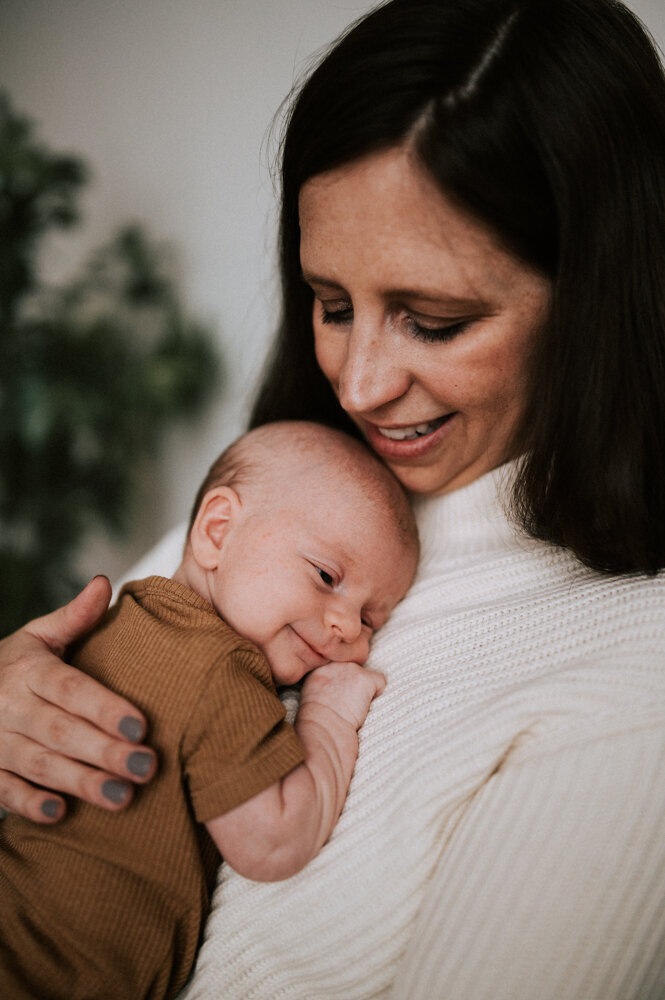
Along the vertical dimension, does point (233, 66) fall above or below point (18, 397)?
above

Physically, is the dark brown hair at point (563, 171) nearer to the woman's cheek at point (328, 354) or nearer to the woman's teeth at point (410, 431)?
the woman's teeth at point (410, 431)

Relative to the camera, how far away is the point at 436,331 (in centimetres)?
106

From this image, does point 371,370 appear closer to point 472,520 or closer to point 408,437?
point 408,437

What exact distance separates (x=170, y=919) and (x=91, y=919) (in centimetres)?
10

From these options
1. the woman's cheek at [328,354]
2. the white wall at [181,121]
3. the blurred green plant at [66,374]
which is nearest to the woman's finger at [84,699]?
the woman's cheek at [328,354]

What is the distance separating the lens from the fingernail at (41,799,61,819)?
37.7 inches

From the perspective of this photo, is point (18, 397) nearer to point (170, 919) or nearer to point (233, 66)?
point (233, 66)

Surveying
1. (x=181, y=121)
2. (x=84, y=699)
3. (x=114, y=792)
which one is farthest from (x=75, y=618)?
(x=181, y=121)

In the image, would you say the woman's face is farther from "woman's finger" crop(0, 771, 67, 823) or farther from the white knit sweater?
Answer: "woman's finger" crop(0, 771, 67, 823)

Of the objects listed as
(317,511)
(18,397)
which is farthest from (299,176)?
(18,397)

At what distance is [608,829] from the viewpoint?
0.79 m

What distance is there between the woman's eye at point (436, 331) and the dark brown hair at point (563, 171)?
12 cm

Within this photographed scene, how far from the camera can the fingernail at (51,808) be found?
37.7 inches

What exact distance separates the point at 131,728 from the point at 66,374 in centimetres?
167
